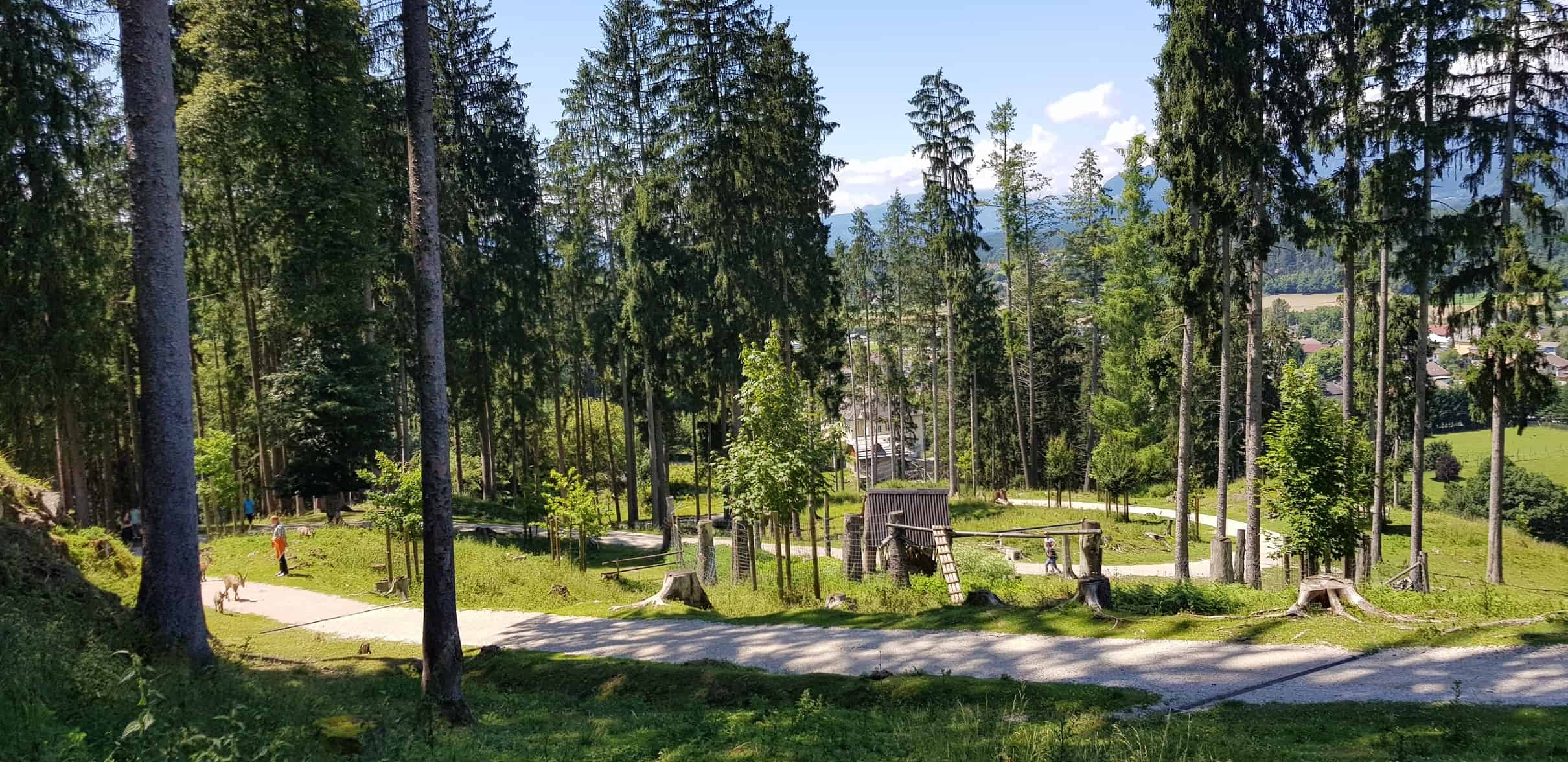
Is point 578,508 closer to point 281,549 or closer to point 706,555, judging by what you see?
point 706,555

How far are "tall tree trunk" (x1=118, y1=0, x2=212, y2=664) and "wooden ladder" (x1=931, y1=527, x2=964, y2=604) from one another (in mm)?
11483

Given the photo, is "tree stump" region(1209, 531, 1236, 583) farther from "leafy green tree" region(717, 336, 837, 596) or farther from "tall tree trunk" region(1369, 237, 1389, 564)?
"leafy green tree" region(717, 336, 837, 596)

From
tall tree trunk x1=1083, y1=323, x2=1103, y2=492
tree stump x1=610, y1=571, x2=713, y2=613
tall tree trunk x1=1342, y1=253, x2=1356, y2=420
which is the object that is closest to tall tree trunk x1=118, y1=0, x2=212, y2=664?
tree stump x1=610, y1=571, x2=713, y2=613

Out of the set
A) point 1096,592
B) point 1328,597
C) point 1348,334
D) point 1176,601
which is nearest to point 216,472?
point 1096,592

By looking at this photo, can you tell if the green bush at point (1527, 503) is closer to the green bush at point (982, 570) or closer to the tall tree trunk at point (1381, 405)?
the tall tree trunk at point (1381, 405)

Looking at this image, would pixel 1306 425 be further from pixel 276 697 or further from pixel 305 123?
pixel 305 123

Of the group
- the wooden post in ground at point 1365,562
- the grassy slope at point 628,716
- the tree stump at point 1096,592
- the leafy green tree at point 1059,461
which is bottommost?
the leafy green tree at point 1059,461

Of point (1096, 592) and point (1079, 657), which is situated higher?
point (1096, 592)

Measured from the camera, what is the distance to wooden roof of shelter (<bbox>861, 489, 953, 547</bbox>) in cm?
2142

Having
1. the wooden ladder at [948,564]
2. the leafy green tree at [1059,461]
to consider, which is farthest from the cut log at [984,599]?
the leafy green tree at [1059,461]

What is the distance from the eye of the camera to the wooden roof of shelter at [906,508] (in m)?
21.4

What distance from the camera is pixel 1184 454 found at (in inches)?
805

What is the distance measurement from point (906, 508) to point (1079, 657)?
35.8 feet

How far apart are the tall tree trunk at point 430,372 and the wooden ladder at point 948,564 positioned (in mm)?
9134
